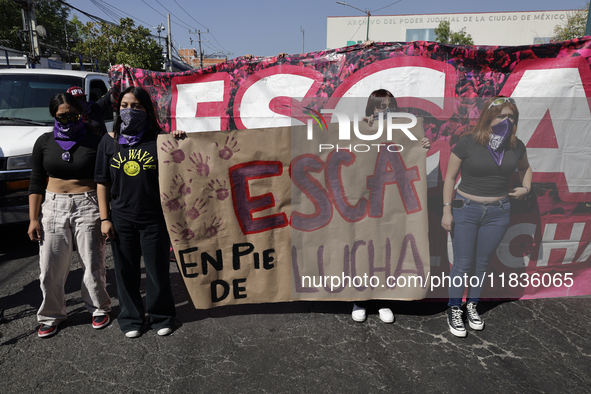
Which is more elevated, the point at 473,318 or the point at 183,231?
the point at 183,231

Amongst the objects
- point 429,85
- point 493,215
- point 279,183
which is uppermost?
point 429,85

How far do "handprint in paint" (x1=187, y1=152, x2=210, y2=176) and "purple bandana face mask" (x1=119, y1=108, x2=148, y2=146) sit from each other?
0.42 metres

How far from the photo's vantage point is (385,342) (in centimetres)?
294

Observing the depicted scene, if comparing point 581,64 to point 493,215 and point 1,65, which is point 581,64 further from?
point 1,65

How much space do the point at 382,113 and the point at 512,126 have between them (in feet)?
3.29

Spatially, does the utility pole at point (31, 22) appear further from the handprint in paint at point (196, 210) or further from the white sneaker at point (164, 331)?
the white sneaker at point (164, 331)

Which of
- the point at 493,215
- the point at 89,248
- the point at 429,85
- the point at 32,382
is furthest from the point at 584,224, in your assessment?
the point at 32,382

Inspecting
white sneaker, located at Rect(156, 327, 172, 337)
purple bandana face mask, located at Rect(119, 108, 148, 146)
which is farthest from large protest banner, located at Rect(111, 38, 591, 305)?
white sneaker, located at Rect(156, 327, 172, 337)

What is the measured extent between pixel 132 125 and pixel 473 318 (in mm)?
3097

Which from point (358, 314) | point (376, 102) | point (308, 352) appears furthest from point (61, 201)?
point (376, 102)

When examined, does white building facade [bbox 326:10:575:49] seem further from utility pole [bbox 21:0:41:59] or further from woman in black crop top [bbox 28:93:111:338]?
woman in black crop top [bbox 28:93:111:338]

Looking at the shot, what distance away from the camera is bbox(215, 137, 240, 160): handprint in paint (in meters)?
2.99

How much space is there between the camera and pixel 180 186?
2.93m

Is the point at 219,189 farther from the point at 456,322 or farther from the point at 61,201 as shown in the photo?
the point at 456,322
